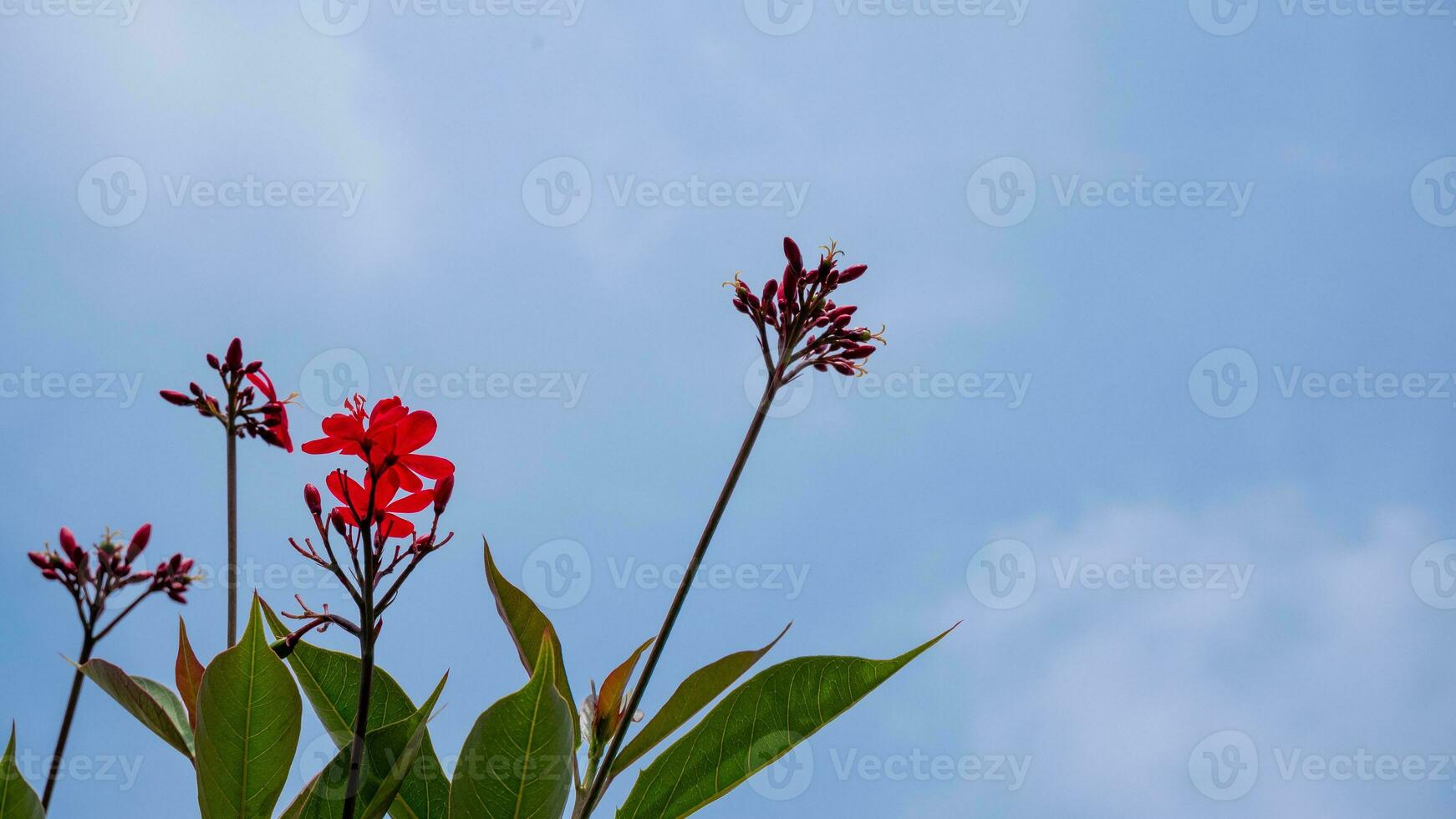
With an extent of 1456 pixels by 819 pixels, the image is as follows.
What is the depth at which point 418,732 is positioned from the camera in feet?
4.56

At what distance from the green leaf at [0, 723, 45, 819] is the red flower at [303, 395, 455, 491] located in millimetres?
596

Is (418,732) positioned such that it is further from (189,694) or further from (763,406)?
(763,406)

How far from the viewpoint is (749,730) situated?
5.28 ft

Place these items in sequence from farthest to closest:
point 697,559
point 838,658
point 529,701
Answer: point 838,658, point 697,559, point 529,701

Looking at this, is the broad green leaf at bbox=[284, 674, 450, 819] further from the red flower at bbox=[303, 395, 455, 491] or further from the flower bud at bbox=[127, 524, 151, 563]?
the flower bud at bbox=[127, 524, 151, 563]

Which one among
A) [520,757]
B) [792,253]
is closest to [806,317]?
[792,253]

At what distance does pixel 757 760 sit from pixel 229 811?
0.86m

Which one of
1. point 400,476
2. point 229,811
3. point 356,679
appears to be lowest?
point 229,811

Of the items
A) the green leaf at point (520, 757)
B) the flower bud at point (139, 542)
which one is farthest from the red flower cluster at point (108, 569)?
the green leaf at point (520, 757)

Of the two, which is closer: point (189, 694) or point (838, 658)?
point (838, 658)

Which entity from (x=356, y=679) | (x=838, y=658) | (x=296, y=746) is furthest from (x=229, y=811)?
(x=838, y=658)

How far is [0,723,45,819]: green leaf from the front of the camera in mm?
1300

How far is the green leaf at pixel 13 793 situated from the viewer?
4.26 ft

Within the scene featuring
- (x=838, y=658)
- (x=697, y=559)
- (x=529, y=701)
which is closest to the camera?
(x=529, y=701)
